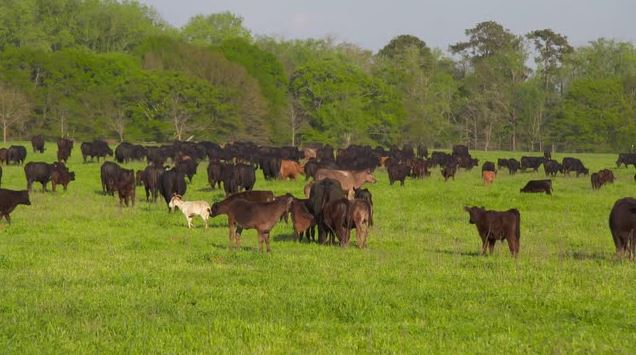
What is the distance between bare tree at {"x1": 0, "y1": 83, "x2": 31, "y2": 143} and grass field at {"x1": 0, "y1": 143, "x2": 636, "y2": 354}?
1822 inches

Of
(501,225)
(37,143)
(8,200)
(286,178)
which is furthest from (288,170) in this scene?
(501,225)

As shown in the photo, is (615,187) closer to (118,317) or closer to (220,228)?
(220,228)

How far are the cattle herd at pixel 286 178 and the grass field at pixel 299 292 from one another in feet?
1.88

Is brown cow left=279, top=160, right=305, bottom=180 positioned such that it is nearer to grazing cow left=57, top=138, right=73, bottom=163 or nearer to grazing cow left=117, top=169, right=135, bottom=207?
grazing cow left=117, top=169, right=135, bottom=207

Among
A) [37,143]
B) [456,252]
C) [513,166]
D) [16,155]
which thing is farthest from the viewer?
[37,143]

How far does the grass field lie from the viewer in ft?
27.9

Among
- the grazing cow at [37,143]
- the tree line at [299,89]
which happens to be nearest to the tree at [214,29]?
the tree line at [299,89]

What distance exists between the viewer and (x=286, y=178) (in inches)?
1421

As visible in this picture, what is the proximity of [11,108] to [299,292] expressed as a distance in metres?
58.3

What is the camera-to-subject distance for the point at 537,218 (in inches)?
920

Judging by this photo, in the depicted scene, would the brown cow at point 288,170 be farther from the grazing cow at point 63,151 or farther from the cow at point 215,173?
the grazing cow at point 63,151

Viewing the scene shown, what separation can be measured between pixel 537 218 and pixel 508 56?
77.1 m

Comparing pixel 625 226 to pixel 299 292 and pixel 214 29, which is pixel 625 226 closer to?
pixel 299 292

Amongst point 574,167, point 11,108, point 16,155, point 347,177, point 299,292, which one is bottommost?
point 299,292
